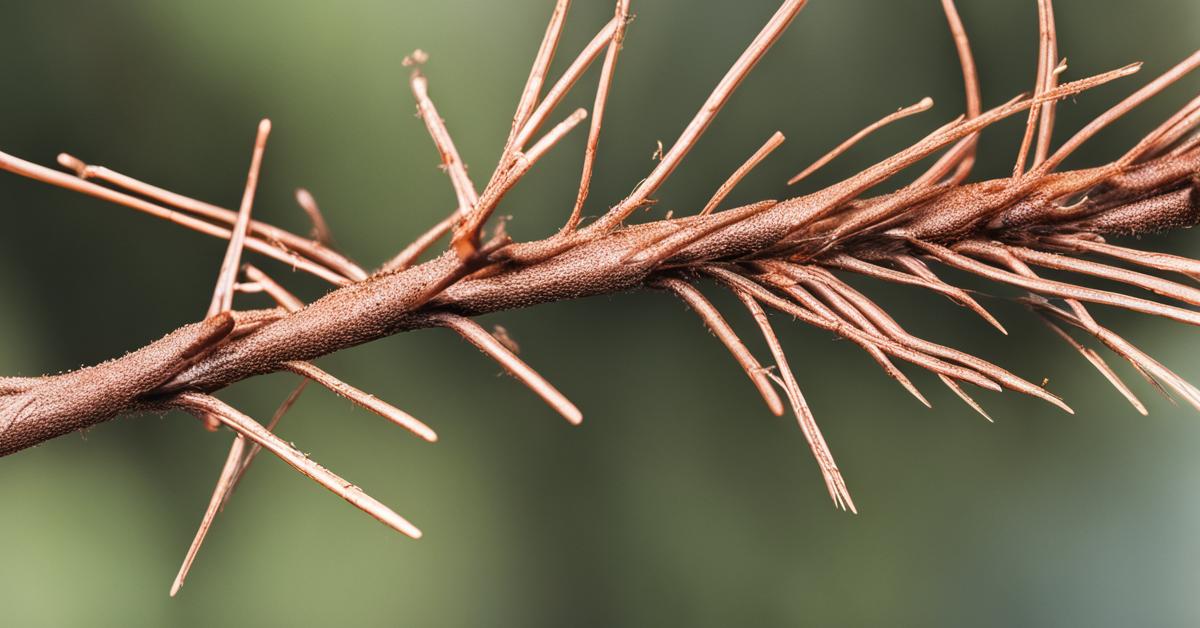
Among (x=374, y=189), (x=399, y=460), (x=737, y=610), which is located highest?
(x=374, y=189)

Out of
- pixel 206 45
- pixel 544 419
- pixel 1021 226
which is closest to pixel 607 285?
pixel 1021 226

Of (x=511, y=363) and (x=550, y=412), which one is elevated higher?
(x=550, y=412)

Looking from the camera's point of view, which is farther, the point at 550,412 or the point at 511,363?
the point at 550,412

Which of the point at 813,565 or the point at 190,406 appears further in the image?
the point at 813,565

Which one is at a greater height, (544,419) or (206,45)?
(206,45)

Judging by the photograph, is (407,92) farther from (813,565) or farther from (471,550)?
(813,565)

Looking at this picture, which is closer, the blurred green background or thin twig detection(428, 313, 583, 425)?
thin twig detection(428, 313, 583, 425)

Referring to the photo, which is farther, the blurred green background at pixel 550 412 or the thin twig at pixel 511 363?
the blurred green background at pixel 550 412
